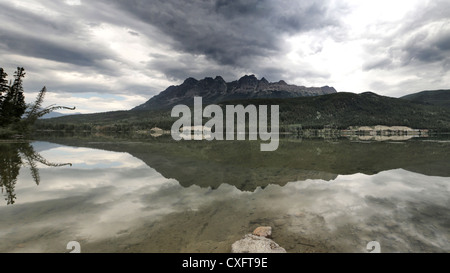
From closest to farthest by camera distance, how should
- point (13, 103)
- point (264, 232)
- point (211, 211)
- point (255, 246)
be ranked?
point (255, 246) → point (264, 232) → point (211, 211) → point (13, 103)

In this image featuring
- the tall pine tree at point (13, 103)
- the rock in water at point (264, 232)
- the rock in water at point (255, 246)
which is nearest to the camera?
the rock in water at point (255, 246)

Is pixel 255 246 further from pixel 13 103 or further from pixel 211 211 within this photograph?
pixel 13 103

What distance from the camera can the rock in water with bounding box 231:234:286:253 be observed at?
8429 mm

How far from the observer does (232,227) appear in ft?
37.7

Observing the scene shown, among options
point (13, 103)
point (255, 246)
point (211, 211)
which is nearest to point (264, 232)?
point (255, 246)

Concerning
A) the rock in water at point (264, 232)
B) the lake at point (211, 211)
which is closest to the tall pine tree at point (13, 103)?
the lake at point (211, 211)

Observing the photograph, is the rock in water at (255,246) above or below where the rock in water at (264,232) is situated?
above

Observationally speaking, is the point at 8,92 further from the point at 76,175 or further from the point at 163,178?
the point at 163,178

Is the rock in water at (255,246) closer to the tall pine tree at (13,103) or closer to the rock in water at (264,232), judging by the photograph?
the rock in water at (264,232)

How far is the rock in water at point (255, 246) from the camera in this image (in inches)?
332

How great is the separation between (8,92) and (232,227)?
176ft

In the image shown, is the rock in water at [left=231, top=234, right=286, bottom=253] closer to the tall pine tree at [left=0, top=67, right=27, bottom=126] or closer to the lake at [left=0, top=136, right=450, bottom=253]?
the lake at [left=0, top=136, right=450, bottom=253]

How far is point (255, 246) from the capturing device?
8.66m
